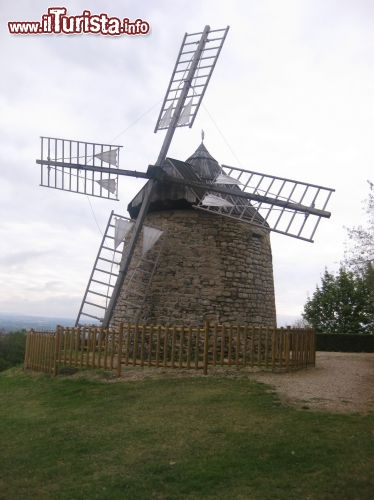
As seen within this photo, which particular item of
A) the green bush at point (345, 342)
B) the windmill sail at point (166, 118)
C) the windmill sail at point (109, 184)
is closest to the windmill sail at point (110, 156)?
the windmill sail at point (109, 184)

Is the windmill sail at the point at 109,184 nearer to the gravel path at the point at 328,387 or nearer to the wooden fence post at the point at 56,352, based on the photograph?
the wooden fence post at the point at 56,352

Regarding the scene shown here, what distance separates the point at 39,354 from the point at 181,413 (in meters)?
6.22

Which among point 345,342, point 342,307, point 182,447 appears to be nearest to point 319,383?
point 182,447

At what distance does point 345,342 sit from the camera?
21359 mm

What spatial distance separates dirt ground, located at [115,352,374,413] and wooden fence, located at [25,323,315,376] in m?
0.24

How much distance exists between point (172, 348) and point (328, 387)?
336 centimetres

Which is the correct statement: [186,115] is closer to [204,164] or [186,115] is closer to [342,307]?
[204,164]

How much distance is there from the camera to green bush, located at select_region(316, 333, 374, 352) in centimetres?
2109

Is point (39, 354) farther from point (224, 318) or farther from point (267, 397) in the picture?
point (267, 397)

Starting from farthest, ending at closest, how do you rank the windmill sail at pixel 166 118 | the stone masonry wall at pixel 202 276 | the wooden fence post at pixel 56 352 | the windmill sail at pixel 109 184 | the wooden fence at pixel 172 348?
1. the windmill sail at pixel 166 118
2. the windmill sail at pixel 109 184
3. the stone masonry wall at pixel 202 276
4. the wooden fence post at pixel 56 352
5. the wooden fence at pixel 172 348

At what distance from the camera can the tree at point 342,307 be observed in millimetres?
26759

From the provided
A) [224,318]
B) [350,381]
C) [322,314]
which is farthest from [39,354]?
[322,314]

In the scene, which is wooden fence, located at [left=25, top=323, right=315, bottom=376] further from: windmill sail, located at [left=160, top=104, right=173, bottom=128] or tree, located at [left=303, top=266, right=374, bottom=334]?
tree, located at [left=303, top=266, right=374, bottom=334]

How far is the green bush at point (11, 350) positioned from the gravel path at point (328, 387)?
1378 cm
